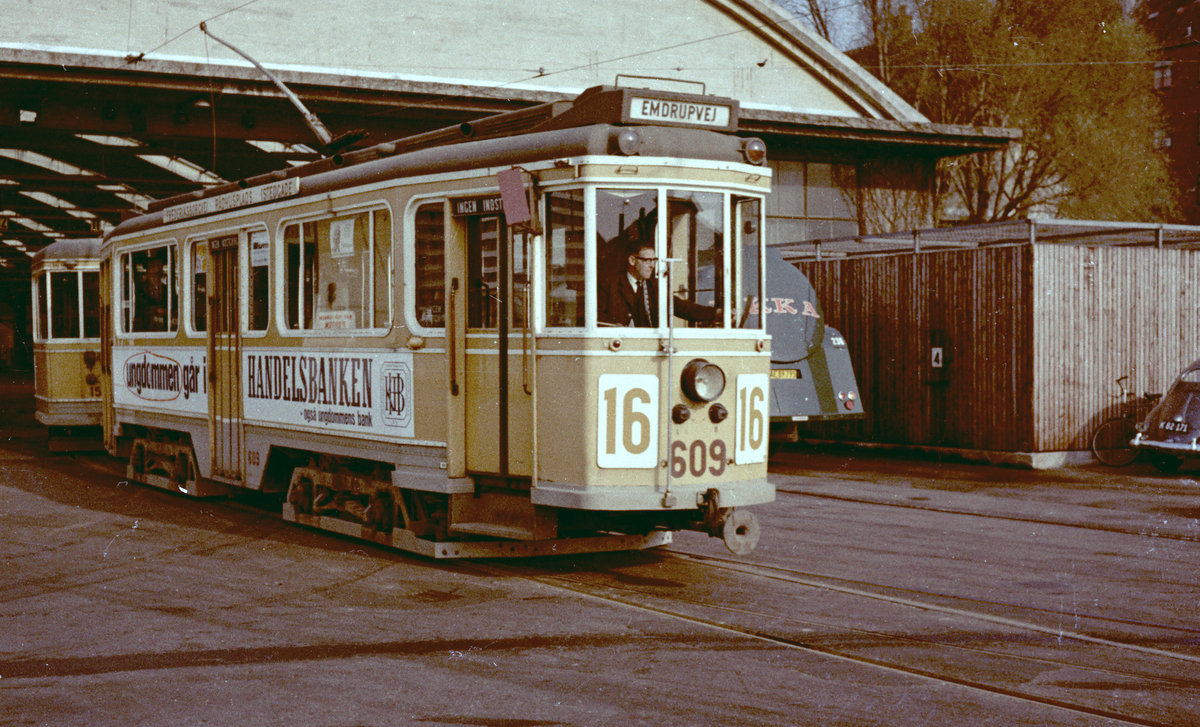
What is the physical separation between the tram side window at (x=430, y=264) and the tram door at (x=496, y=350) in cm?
21

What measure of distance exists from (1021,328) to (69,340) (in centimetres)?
1357

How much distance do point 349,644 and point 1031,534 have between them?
6.46 meters

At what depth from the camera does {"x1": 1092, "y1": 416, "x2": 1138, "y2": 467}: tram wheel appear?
15.9 m

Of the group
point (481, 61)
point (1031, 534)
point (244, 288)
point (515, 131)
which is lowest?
point (1031, 534)

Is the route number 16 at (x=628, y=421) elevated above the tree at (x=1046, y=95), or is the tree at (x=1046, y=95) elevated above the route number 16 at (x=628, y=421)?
the tree at (x=1046, y=95)

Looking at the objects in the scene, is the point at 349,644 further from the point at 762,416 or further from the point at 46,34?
the point at 46,34

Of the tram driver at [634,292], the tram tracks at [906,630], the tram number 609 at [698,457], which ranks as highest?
the tram driver at [634,292]

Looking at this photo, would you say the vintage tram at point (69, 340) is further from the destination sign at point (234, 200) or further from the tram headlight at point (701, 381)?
the tram headlight at point (701, 381)

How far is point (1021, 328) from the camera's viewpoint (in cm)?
1580

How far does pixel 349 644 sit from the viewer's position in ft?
21.5

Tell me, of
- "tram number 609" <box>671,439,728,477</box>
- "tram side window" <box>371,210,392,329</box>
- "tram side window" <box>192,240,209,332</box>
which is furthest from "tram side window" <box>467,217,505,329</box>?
"tram side window" <box>192,240,209,332</box>

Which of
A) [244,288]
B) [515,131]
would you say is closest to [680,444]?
[515,131]

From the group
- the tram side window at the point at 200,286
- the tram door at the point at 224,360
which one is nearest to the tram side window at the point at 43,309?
the tram side window at the point at 200,286

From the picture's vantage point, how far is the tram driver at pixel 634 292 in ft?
25.7
